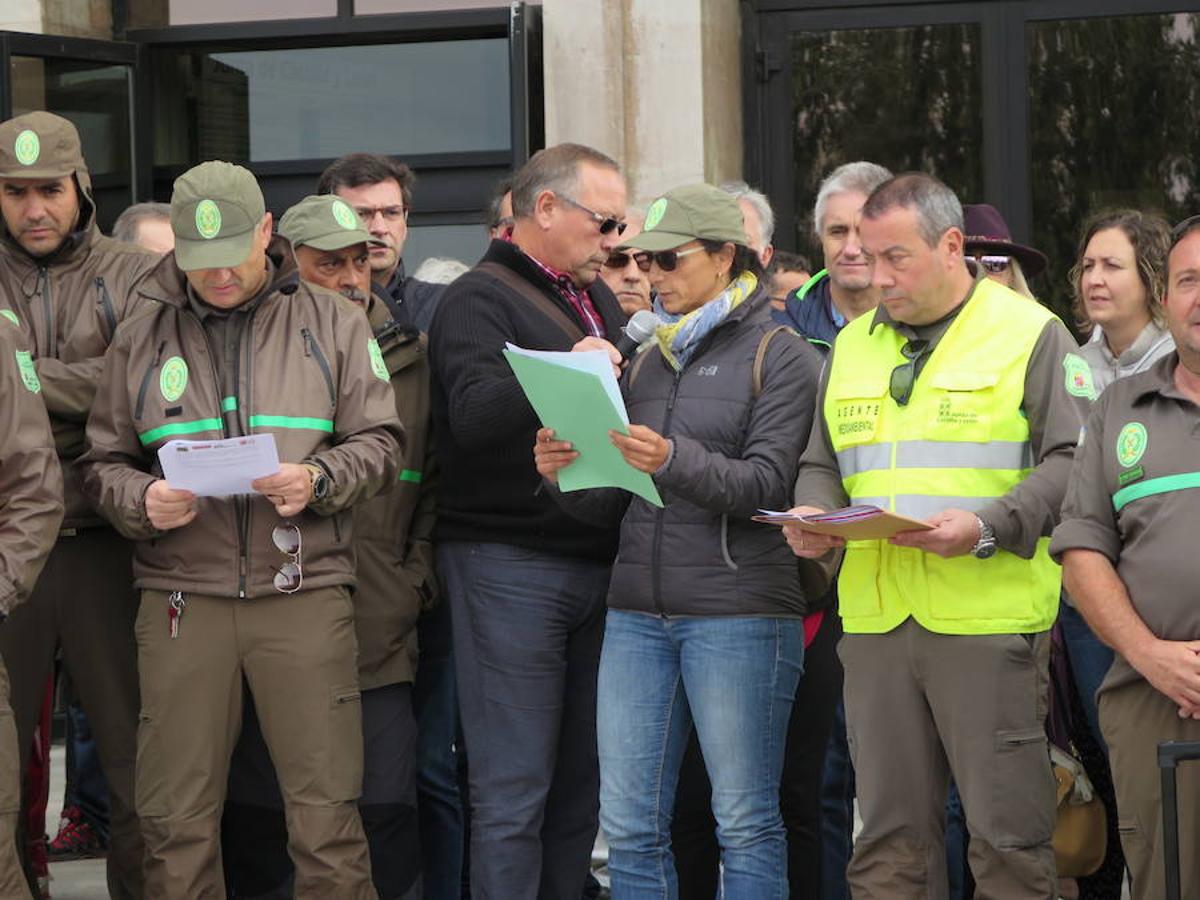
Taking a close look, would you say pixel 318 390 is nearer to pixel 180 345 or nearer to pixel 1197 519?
pixel 180 345

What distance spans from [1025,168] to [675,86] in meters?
1.69

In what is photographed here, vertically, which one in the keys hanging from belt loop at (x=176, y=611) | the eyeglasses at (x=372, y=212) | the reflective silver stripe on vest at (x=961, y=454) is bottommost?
the keys hanging from belt loop at (x=176, y=611)

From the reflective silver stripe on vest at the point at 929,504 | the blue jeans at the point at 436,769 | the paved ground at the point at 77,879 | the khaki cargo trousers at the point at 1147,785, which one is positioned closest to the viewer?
the khaki cargo trousers at the point at 1147,785

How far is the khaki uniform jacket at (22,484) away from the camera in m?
5.39

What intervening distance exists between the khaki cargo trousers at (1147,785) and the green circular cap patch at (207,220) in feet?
8.75

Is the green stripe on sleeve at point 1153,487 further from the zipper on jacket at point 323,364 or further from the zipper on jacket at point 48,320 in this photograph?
the zipper on jacket at point 48,320

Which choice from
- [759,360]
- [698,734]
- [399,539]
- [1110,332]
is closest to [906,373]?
[759,360]

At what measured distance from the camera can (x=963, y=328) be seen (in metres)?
5.07

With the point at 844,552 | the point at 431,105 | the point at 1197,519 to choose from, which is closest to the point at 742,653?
the point at 844,552

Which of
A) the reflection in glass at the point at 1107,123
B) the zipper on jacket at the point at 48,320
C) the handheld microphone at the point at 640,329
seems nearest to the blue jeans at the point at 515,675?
the handheld microphone at the point at 640,329

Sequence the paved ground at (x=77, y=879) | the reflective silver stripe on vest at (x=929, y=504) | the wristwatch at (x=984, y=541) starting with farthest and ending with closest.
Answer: the paved ground at (x=77, y=879) → the reflective silver stripe on vest at (x=929, y=504) → the wristwatch at (x=984, y=541)

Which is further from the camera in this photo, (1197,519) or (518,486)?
(518,486)

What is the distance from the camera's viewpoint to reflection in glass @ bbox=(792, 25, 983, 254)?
9.37m

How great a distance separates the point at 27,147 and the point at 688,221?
2069 mm
